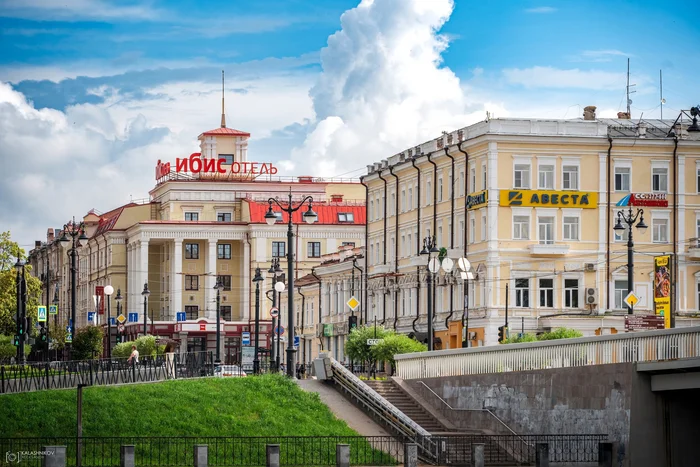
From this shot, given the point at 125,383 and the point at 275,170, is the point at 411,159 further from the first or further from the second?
the point at 275,170

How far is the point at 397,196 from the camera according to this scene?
104 meters

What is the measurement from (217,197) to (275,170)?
679 centimetres

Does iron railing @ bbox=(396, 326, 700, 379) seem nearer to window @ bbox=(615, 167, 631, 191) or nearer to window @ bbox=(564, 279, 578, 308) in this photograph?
window @ bbox=(564, 279, 578, 308)

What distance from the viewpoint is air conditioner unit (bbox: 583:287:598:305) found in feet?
293

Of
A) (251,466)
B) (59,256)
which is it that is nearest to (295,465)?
(251,466)

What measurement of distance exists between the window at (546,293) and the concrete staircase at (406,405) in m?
29.4

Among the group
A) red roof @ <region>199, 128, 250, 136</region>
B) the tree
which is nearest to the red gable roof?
red roof @ <region>199, 128, 250, 136</region>

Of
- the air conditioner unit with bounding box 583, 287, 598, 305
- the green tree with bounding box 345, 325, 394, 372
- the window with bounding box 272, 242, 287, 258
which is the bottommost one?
the green tree with bounding box 345, 325, 394, 372

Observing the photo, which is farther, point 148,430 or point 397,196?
point 397,196

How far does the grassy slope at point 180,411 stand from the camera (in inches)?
2058

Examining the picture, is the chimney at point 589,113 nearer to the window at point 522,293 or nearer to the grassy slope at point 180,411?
the window at point 522,293

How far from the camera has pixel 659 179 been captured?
92625mm

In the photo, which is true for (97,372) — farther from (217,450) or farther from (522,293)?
(522,293)

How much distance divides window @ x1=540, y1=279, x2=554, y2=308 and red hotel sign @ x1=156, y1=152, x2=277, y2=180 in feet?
227
